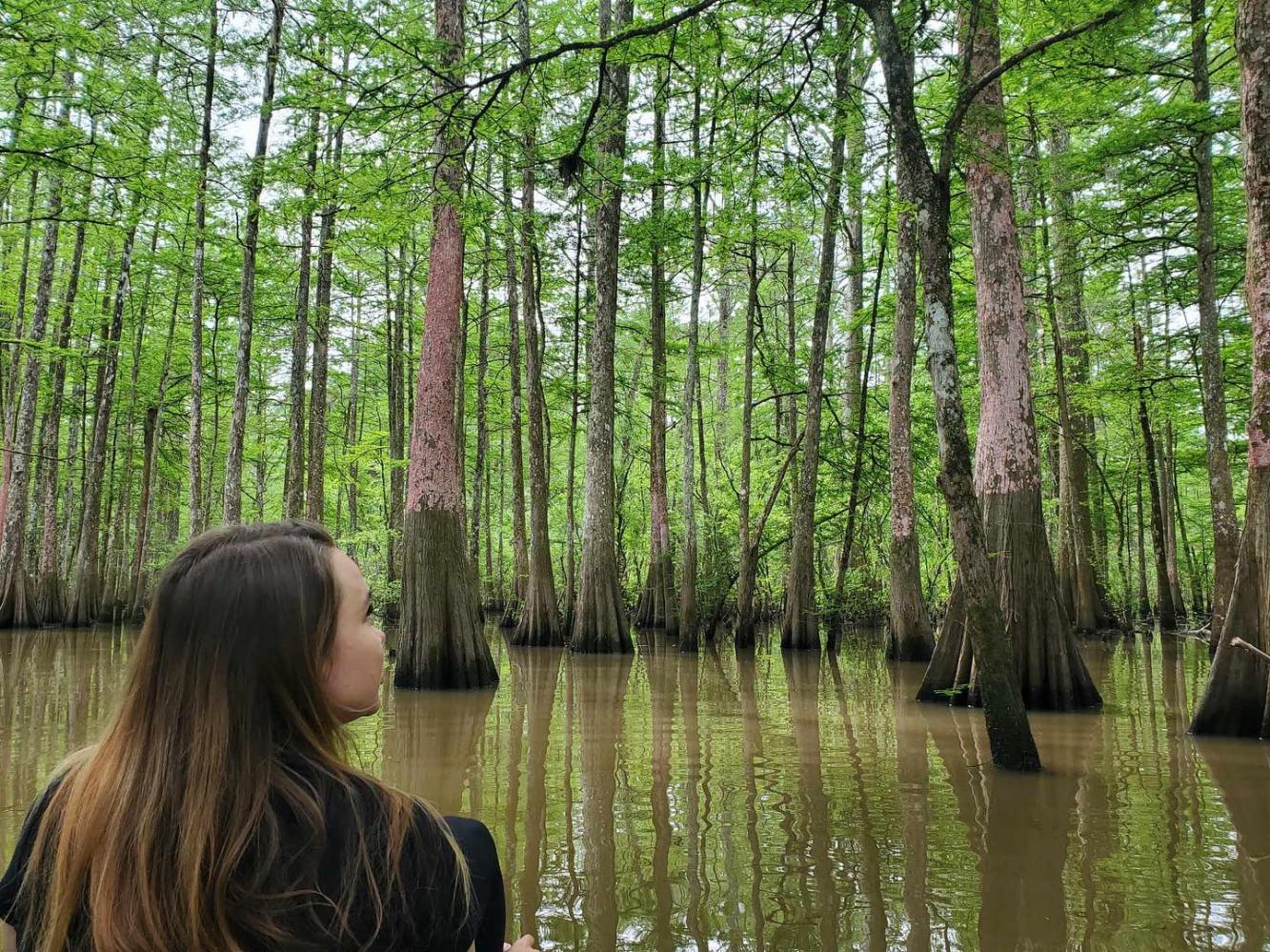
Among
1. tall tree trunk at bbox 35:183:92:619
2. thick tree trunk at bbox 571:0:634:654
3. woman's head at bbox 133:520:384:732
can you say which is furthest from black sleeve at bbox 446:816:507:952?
tall tree trunk at bbox 35:183:92:619

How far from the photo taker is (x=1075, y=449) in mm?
15742

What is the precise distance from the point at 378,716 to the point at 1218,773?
20.3ft

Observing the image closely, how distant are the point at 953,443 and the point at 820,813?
2.28 m

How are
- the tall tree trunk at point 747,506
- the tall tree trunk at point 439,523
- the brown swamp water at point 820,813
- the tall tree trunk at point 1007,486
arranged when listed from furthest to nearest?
the tall tree trunk at point 747,506 < the tall tree trunk at point 439,523 < the tall tree trunk at point 1007,486 < the brown swamp water at point 820,813

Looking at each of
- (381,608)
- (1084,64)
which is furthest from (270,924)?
(381,608)

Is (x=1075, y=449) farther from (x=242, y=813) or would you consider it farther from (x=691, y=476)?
(x=242, y=813)

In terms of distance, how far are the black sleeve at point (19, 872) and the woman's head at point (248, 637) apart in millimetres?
213

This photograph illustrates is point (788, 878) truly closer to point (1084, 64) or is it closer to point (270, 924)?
point (270, 924)

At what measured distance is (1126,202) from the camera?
13.0m

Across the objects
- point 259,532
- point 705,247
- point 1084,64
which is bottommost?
point 259,532

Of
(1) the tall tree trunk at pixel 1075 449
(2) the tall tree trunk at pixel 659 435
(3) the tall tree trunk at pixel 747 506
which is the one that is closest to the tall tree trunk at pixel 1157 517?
(1) the tall tree trunk at pixel 1075 449

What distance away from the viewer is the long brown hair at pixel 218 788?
1020 millimetres

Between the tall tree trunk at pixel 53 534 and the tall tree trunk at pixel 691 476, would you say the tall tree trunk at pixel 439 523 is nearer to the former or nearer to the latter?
the tall tree trunk at pixel 691 476

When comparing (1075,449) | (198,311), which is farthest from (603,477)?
(1075,449)
